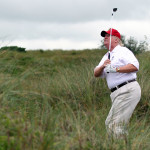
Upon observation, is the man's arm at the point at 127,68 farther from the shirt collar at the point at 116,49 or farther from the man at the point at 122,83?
the shirt collar at the point at 116,49

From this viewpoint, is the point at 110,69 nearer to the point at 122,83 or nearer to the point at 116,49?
the point at 122,83

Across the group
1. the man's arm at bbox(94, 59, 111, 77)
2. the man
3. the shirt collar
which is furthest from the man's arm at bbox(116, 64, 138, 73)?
the shirt collar

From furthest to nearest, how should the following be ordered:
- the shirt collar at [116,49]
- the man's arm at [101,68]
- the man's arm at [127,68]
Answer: the shirt collar at [116,49] → the man's arm at [101,68] → the man's arm at [127,68]

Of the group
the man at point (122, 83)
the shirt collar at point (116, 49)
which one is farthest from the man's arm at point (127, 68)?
the shirt collar at point (116, 49)

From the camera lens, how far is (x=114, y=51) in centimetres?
669

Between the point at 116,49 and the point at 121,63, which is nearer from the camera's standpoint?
the point at 121,63

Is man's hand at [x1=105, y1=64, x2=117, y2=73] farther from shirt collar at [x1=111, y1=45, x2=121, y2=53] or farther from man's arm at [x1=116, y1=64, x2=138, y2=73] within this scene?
shirt collar at [x1=111, y1=45, x2=121, y2=53]

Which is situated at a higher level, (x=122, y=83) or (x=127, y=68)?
(x=127, y=68)

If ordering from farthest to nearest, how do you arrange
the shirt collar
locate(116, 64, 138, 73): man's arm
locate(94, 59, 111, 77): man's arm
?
the shirt collar < locate(94, 59, 111, 77): man's arm < locate(116, 64, 138, 73): man's arm

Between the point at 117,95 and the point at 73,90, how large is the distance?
9.87 ft

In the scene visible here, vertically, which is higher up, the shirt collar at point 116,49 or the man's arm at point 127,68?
the shirt collar at point 116,49

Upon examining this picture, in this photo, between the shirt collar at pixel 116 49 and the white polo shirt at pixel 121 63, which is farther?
the shirt collar at pixel 116 49

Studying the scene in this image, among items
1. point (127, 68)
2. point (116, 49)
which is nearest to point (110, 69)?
point (127, 68)

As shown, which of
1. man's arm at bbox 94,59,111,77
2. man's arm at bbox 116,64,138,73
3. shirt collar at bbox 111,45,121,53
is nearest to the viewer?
man's arm at bbox 116,64,138,73
